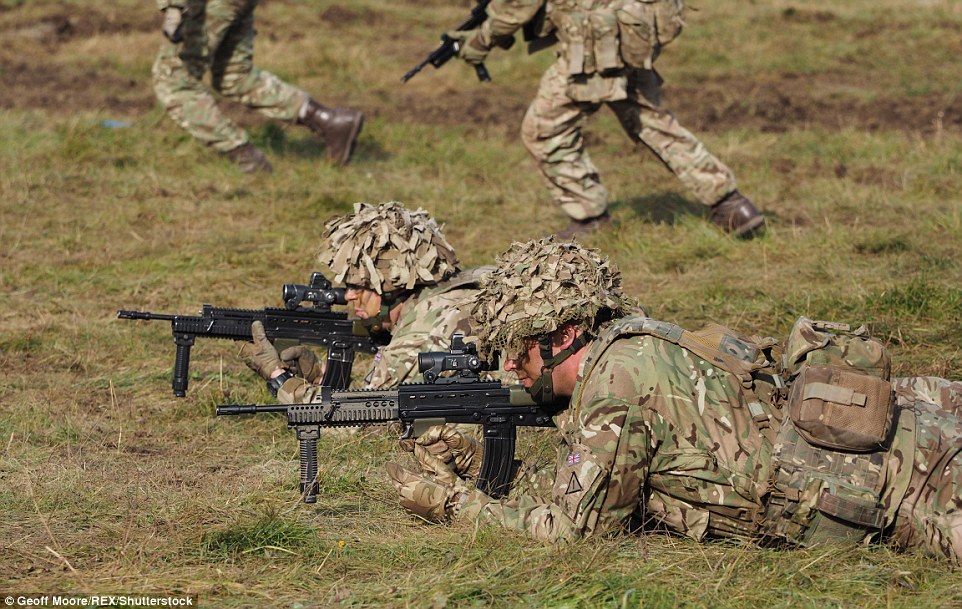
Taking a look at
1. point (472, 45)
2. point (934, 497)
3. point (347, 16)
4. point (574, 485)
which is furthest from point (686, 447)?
point (347, 16)

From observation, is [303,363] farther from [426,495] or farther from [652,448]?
[652,448]

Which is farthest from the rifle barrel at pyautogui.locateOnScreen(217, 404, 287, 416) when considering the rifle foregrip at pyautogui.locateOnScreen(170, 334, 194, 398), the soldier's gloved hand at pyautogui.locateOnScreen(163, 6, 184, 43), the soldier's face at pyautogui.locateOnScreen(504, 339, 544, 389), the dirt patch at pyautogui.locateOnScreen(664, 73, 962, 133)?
the dirt patch at pyautogui.locateOnScreen(664, 73, 962, 133)

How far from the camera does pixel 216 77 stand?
422 inches

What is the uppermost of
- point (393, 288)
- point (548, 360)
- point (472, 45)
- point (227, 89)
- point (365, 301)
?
point (472, 45)

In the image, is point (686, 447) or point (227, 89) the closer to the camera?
point (686, 447)

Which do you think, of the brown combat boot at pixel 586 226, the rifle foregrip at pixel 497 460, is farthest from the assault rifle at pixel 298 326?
the brown combat boot at pixel 586 226

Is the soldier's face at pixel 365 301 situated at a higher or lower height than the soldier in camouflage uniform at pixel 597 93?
lower

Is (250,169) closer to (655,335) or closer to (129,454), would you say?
(129,454)

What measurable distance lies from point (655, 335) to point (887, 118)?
8.90 m

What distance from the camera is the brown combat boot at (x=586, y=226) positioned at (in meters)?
Answer: 8.84

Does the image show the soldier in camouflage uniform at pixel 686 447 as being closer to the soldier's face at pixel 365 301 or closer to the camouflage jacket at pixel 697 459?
the camouflage jacket at pixel 697 459

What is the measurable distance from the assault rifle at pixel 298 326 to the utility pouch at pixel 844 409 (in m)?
2.61

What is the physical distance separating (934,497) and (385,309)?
2796mm

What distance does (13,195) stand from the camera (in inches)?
396
